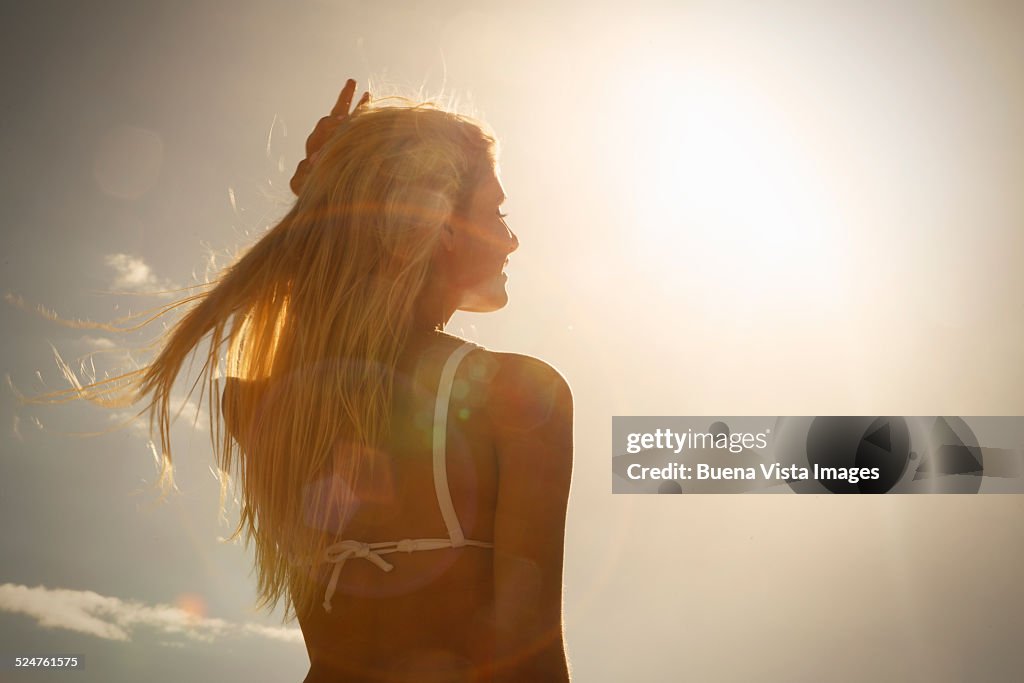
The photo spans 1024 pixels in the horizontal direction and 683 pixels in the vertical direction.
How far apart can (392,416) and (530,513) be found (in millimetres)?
579

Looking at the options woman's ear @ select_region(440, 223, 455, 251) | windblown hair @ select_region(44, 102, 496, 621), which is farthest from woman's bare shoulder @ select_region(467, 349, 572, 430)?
woman's ear @ select_region(440, 223, 455, 251)

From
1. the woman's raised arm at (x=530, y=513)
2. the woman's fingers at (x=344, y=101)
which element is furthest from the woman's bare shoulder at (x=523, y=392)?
the woman's fingers at (x=344, y=101)

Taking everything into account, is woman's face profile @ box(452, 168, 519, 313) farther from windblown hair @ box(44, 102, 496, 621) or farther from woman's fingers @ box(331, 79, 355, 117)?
woman's fingers @ box(331, 79, 355, 117)

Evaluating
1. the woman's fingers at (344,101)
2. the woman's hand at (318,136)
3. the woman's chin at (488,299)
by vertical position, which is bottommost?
the woman's chin at (488,299)

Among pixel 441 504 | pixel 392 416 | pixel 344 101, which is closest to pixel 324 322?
pixel 392 416

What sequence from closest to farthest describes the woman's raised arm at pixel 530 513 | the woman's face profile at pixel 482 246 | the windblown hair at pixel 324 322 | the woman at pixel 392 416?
the woman's raised arm at pixel 530 513
the woman at pixel 392 416
the windblown hair at pixel 324 322
the woman's face profile at pixel 482 246

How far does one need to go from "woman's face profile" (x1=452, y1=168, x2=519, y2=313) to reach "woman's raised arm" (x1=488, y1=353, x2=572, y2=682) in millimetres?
592

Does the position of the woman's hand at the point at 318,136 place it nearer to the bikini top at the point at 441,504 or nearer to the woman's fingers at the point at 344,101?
the woman's fingers at the point at 344,101

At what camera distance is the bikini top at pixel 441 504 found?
8.02 feet

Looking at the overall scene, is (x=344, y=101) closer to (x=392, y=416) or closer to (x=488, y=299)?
(x=488, y=299)

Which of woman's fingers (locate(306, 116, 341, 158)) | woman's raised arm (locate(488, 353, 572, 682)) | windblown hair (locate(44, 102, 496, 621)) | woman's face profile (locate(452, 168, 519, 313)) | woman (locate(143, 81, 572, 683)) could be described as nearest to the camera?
woman's raised arm (locate(488, 353, 572, 682))

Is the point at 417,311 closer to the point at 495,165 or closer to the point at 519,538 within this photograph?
the point at 495,165

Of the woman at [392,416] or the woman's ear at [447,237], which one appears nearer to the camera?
the woman at [392,416]

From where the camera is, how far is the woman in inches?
95.0
